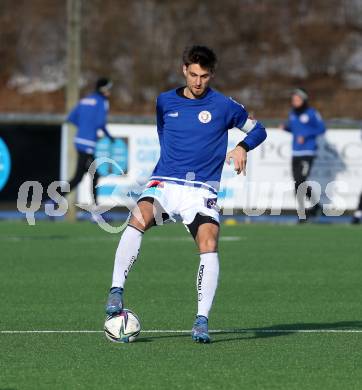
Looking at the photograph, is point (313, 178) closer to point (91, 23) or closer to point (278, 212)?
point (278, 212)

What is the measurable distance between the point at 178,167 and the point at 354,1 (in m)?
26.9

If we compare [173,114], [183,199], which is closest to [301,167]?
[173,114]

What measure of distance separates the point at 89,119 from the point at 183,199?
12339 millimetres

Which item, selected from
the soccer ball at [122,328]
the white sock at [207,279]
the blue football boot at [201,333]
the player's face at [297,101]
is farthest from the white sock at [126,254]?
the player's face at [297,101]

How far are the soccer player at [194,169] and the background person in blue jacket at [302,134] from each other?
12769mm

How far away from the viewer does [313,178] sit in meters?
22.3

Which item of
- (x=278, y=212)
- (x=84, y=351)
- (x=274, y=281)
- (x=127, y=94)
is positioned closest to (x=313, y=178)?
(x=278, y=212)

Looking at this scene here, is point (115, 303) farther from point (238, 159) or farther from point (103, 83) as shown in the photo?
point (103, 83)

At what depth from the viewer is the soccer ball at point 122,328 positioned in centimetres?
808

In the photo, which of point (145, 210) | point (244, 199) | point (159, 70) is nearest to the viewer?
point (145, 210)

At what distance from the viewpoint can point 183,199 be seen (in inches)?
330

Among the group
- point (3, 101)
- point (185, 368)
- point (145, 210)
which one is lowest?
point (185, 368)

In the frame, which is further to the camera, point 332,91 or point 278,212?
point 332,91

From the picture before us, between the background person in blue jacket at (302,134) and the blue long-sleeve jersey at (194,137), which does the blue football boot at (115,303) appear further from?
the background person in blue jacket at (302,134)
